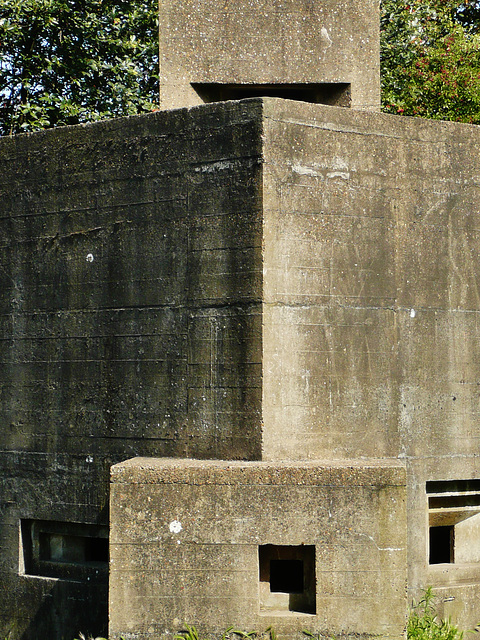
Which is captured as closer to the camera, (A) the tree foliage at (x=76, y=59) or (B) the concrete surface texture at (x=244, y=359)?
(B) the concrete surface texture at (x=244, y=359)

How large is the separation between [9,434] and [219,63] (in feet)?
9.80

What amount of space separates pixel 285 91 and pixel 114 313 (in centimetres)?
213

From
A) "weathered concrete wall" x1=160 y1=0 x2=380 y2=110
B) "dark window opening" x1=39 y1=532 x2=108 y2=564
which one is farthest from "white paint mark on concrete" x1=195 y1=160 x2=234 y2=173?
"dark window opening" x1=39 y1=532 x2=108 y2=564

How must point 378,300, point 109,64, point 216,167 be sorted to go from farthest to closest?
point 109,64, point 378,300, point 216,167

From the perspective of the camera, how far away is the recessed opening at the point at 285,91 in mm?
6133

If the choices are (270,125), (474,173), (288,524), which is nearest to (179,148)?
(270,125)

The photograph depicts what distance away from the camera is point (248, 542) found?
4789 millimetres

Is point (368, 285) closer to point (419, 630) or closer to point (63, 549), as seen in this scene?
point (419, 630)

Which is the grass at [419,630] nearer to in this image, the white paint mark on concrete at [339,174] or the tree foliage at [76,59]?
the white paint mark on concrete at [339,174]

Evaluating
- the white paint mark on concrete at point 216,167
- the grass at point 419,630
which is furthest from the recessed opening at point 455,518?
the white paint mark on concrete at point 216,167

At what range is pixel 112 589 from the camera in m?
4.82

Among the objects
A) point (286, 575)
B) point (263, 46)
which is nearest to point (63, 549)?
point (286, 575)

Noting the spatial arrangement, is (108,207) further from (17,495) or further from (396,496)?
(396,496)

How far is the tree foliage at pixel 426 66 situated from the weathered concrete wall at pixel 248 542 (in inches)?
353
